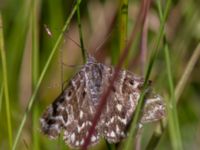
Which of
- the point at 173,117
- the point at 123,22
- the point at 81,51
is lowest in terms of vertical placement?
the point at 81,51

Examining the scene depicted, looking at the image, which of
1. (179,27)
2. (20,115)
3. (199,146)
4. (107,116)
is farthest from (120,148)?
(179,27)

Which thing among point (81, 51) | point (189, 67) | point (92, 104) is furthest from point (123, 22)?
point (81, 51)

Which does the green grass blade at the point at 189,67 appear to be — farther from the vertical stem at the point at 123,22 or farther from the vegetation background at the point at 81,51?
the vegetation background at the point at 81,51

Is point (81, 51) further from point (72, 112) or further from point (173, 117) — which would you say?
point (173, 117)

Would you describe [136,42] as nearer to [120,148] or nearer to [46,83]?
[46,83]

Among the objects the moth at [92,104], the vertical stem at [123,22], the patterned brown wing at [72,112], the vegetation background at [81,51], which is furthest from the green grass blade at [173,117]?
the vegetation background at [81,51]

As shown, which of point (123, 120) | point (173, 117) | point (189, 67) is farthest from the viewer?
point (123, 120)

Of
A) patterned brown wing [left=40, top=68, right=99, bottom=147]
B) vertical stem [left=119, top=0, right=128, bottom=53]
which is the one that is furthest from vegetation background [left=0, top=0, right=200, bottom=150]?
vertical stem [left=119, top=0, right=128, bottom=53]

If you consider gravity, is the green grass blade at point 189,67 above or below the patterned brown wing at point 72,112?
above
